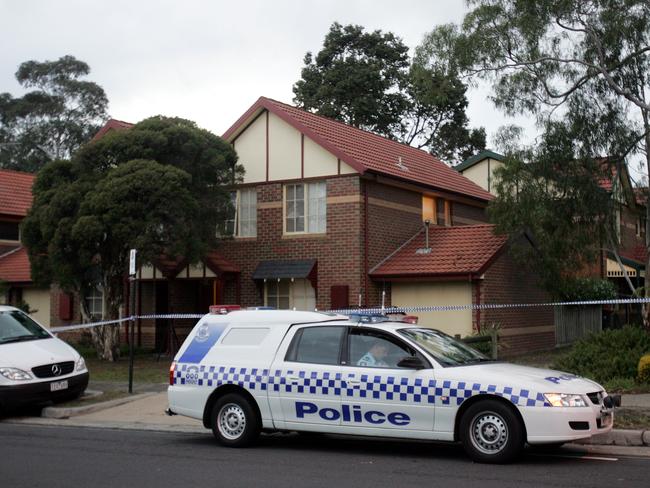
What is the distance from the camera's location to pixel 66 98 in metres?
55.0

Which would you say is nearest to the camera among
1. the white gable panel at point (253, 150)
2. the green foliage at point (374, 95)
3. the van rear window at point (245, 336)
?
the van rear window at point (245, 336)

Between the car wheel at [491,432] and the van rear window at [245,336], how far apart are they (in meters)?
2.73

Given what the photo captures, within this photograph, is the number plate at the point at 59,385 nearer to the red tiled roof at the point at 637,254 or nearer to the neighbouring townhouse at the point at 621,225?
the neighbouring townhouse at the point at 621,225

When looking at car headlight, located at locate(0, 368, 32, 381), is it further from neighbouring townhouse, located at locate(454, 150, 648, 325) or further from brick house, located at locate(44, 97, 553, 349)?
neighbouring townhouse, located at locate(454, 150, 648, 325)

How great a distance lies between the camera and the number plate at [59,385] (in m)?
13.5

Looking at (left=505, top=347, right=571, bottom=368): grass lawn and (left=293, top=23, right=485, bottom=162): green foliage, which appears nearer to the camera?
(left=505, top=347, right=571, bottom=368): grass lawn

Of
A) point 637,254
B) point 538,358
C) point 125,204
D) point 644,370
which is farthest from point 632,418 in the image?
point 637,254

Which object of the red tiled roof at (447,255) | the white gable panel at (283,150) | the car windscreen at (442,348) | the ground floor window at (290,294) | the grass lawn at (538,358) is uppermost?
the white gable panel at (283,150)

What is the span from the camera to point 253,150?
2353 cm

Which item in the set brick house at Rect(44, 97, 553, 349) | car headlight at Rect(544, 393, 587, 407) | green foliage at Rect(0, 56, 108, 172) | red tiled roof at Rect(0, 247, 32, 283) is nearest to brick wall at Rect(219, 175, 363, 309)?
brick house at Rect(44, 97, 553, 349)

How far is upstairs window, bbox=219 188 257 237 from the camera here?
23672 millimetres

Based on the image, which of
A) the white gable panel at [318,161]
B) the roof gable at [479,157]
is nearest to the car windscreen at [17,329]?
the white gable panel at [318,161]

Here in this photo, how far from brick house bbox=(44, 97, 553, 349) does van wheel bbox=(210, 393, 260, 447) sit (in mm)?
11445

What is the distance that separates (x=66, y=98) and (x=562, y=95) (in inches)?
1665
